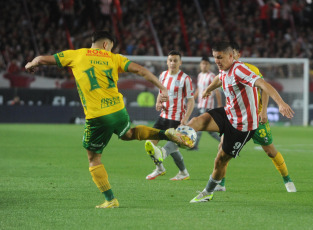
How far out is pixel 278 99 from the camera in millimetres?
5973

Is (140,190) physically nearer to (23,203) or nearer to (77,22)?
(23,203)

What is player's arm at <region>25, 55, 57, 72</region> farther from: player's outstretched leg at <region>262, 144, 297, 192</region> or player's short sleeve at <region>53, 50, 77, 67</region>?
player's outstretched leg at <region>262, 144, 297, 192</region>

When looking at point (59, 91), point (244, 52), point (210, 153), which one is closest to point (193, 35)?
point (244, 52)

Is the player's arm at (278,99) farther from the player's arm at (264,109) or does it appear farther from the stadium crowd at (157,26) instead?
the stadium crowd at (157,26)

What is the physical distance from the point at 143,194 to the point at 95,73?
1.95 metres

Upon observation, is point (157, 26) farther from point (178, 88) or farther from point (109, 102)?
point (109, 102)

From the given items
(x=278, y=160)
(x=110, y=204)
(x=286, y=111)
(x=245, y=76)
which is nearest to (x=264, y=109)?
(x=278, y=160)

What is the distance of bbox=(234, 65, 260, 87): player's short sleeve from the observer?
21.5 feet

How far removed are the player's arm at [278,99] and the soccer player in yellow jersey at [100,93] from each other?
38.5 inches

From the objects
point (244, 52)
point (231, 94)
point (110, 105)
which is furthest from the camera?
point (244, 52)

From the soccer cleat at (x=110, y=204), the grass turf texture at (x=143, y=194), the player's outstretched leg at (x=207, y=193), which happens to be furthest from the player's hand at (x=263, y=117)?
the soccer cleat at (x=110, y=204)

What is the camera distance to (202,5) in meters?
34.5

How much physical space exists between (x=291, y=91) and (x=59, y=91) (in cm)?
971

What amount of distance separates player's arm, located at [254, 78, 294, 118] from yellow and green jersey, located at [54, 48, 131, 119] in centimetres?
142
